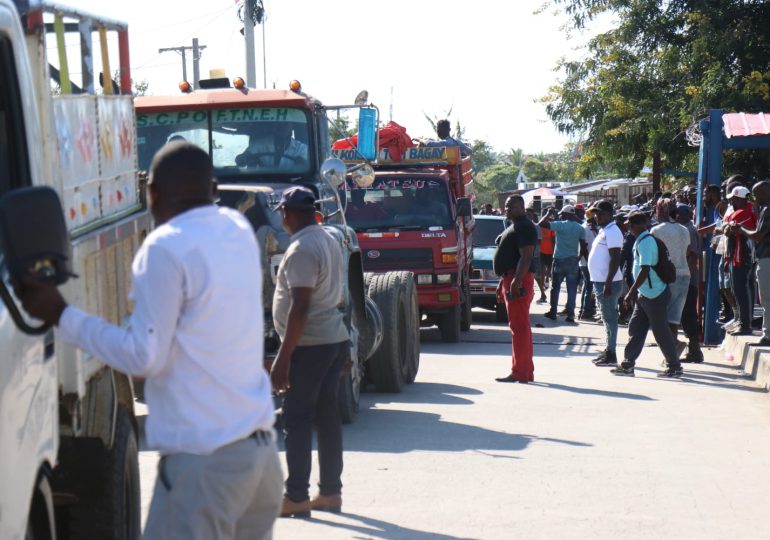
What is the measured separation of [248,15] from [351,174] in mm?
14665

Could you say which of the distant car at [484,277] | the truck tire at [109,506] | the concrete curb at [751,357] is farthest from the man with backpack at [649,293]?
the truck tire at [109,506]

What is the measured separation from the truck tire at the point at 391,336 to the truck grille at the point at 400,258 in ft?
13.1

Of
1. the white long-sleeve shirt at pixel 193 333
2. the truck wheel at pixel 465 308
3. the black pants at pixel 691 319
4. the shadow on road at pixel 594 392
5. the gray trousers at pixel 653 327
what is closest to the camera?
the white long-sleeve shirt at pixel 193 333

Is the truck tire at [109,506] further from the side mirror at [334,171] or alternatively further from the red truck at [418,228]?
the red truck at [418,228]

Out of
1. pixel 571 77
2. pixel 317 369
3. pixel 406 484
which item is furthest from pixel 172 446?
pixel 571 77

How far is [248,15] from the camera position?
2433cm

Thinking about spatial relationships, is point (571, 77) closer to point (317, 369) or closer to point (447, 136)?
point (447, 136)

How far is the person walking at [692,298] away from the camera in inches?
574

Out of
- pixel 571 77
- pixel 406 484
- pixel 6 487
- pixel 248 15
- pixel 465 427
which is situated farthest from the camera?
pixel 571 77

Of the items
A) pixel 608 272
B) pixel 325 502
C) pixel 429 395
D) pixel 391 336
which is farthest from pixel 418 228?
pixel 325 502

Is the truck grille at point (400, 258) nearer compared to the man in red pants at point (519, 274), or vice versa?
the man in red pants at point (519, 274)

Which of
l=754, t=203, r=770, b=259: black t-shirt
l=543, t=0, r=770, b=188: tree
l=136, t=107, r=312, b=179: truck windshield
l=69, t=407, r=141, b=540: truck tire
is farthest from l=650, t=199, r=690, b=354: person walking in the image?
l=543, t=0, r=770, b=188: tree

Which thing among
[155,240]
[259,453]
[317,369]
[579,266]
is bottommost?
[579,266]

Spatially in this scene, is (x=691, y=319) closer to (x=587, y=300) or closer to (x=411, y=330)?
(x=411, y=330)
